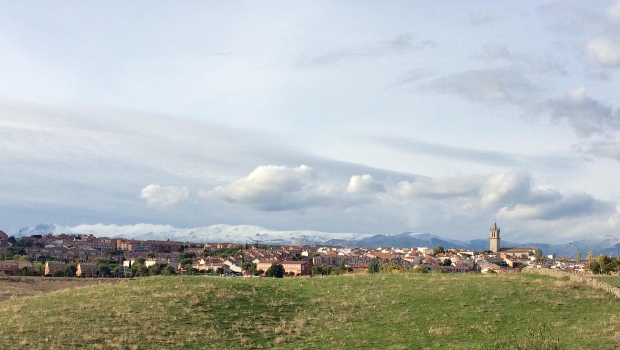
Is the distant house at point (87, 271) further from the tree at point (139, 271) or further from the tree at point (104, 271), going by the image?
the tree at point (139, 271)

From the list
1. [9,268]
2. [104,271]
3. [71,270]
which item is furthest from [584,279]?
[71,270]

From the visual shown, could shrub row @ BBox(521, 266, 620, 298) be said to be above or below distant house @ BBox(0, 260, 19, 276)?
above

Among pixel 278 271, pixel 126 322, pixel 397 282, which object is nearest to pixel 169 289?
pixel 126 322

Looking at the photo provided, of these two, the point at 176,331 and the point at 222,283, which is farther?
the point at 222,283

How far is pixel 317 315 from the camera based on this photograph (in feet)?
121

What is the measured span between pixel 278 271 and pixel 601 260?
196 feet

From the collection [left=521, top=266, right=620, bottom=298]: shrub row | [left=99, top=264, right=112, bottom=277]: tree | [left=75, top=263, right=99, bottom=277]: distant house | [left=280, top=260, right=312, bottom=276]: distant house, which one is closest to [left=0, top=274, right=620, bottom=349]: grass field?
[left=521, top=266, right=620, bottom=298]: shrub row

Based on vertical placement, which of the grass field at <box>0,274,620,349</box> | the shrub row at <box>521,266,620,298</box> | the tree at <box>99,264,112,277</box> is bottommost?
the tree at <box>99,264,112,277</box>

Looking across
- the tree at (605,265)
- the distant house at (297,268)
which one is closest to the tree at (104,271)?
the distant house at (297,268)

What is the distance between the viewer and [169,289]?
4191cm

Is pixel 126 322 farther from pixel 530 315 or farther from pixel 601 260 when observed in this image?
pixel 601 260

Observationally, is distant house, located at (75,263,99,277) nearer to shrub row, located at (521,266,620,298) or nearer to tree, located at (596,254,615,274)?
tree, located at (596,254,615,274)

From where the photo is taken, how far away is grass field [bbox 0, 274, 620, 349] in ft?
101

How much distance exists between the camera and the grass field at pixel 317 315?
101 ft
